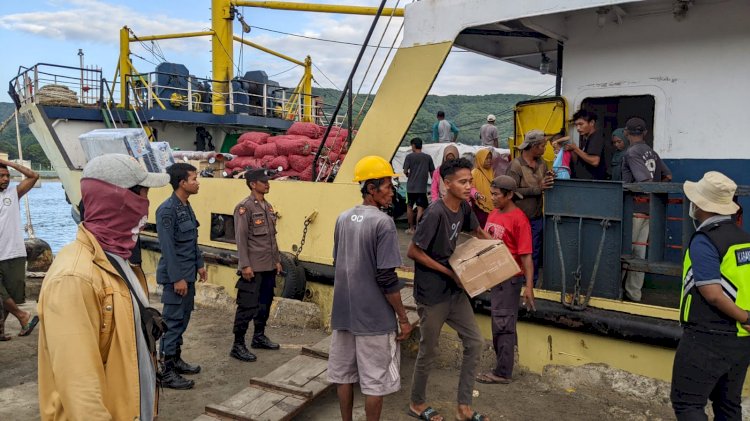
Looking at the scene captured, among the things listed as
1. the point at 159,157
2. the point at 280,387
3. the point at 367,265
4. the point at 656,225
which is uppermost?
the point at 159,157

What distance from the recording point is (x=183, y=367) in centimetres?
482

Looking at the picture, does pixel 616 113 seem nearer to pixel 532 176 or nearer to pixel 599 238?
pixel 532 176

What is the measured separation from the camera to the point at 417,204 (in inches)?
303

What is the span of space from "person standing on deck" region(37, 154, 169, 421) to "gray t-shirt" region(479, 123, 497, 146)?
30.7 ft

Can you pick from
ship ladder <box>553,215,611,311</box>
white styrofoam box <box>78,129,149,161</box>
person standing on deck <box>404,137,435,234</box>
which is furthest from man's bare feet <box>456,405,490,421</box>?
white styrofoam box <box>78,129,149,161</box>

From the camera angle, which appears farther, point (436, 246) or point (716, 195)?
point (436, 246)

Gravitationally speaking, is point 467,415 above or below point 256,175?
below

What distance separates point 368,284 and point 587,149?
→ 314 centimetres

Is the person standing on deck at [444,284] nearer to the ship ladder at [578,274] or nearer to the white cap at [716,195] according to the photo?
the ship ladder at [578,274]

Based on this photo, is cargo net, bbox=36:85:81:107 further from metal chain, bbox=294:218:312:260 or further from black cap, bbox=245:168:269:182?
black cap, bbox=245:168:269:182

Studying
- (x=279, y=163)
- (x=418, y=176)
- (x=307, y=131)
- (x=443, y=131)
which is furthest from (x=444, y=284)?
(x=443, y=131)

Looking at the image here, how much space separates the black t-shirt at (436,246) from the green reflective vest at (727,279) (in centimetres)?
142

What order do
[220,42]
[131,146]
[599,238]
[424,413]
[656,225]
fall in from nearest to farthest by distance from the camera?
[424,413]
[656,225]
[599,238]
[131,146]
[220,42]

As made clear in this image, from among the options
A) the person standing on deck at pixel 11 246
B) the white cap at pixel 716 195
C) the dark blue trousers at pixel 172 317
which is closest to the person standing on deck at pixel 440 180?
the dark blue trousers at pixel 172 317
